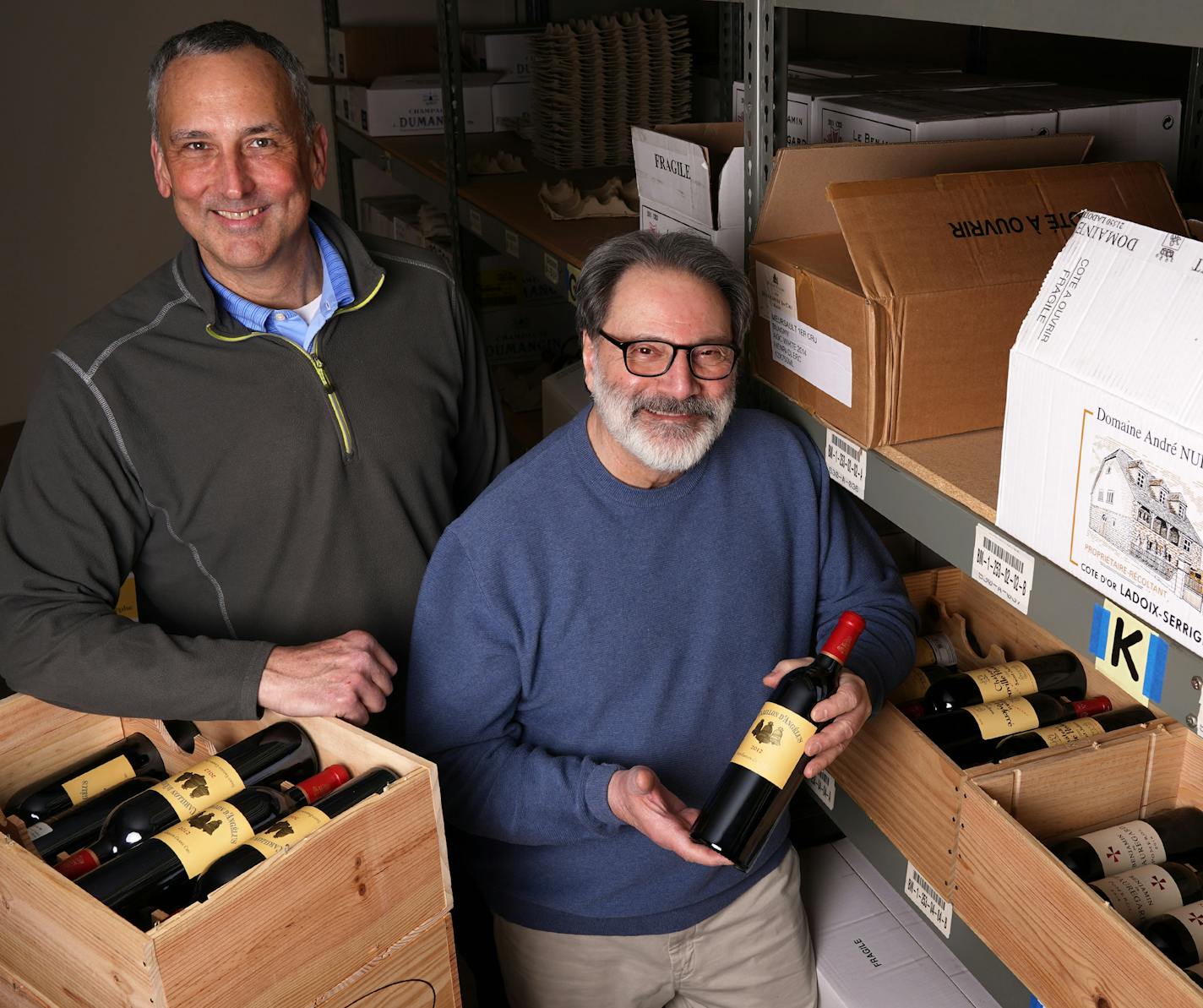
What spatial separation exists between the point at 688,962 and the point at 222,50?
1.76m

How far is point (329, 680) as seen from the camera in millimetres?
1762

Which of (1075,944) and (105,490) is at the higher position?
(105,490)

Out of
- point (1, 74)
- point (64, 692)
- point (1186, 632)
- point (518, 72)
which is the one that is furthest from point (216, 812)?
point (1, 74)

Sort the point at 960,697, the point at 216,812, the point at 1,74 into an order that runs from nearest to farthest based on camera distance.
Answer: the point at 216,812 < the point at 960,697 < the point at 1,74

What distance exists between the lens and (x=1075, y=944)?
1422mm

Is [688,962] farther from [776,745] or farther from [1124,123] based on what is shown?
[1124,123]

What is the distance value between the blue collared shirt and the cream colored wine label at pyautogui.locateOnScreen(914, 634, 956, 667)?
124cm

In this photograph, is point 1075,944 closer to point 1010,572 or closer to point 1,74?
point 1010,572

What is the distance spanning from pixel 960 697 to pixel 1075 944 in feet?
2.33

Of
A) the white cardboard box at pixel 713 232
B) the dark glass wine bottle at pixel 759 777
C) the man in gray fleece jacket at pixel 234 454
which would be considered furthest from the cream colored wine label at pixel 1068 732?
the man in gray fleece jacket at pixel 234 454

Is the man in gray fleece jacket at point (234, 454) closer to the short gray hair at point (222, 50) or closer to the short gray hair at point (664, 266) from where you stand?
the short gray hair at point (222, 50)

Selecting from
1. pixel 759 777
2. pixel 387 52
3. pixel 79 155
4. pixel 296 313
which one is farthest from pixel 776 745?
pixel 79 155

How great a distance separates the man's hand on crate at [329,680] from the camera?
5.75ft

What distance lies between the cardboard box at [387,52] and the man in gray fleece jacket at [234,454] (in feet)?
10.4
